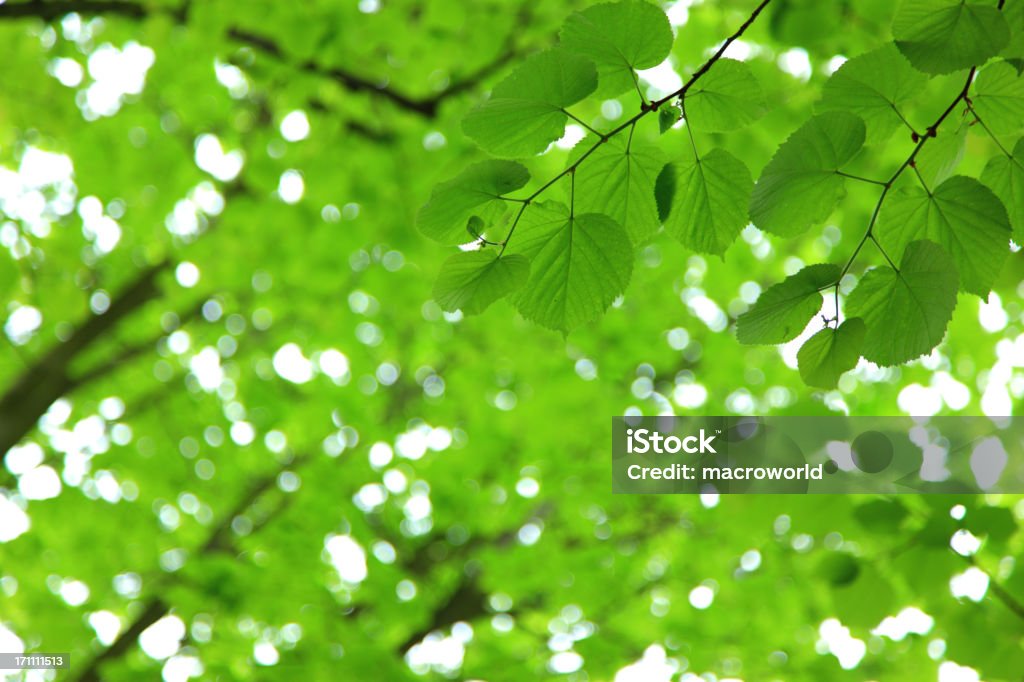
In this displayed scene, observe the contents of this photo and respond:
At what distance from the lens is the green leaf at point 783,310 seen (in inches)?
28.8

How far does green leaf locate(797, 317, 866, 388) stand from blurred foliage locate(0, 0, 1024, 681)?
805mm

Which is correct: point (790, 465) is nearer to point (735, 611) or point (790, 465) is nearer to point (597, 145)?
point (597, 145)

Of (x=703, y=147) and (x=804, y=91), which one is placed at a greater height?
(x=804, y=91)

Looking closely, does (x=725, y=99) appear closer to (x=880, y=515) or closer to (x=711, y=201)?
(x=711, y=201)

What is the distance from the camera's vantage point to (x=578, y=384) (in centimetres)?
357

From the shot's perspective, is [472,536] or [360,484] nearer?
[360,484]

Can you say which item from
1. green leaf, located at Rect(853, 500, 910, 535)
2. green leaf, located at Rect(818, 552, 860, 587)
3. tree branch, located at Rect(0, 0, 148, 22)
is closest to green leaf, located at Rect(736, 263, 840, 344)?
green leaf, located at Rect(853, 500, 910, 535)

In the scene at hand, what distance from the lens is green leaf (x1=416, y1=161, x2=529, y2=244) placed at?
74 cm

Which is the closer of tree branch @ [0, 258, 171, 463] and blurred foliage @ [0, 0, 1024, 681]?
blurred foliage @ [0, 0, 1024, 681]

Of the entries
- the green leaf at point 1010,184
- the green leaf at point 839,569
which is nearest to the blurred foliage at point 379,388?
the green leaf at point 839,569

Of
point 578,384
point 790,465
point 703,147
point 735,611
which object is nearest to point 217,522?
point 578,384

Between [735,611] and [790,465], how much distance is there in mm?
2097

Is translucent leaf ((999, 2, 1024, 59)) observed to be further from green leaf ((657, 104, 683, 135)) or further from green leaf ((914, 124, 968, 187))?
green leaf ((657, 104, 683, 135))

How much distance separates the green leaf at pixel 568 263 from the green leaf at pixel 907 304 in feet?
0.79
